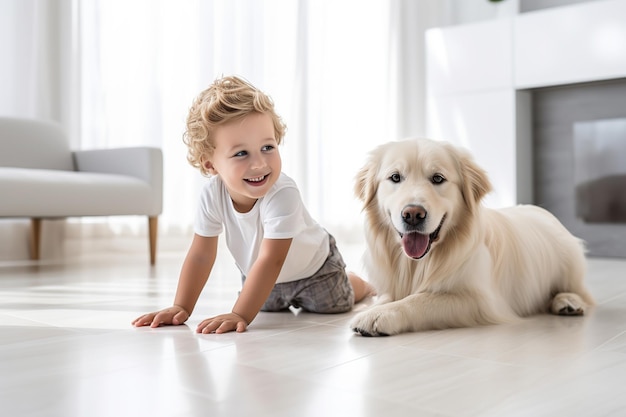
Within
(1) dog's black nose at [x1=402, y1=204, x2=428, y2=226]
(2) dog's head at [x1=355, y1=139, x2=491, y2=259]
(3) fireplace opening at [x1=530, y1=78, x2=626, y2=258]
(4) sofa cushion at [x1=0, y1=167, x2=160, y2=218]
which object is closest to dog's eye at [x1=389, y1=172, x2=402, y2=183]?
(2) dog's head at [x1=355, y1=139, x2=491, y2=259]

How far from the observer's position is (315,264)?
1.95 metres

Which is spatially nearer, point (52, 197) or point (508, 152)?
point (52, 197)

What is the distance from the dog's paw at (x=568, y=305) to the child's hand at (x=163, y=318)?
118 cm

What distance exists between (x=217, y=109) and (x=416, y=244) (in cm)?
66

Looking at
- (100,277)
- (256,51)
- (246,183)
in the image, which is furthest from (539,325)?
(256,51)

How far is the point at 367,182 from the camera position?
1824 mm

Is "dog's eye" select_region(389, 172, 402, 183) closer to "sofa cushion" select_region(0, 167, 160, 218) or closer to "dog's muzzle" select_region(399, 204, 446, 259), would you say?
"dog's muzzle" select_region(399, 204, 446, 259)

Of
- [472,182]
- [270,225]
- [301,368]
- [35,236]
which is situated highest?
[472,182]

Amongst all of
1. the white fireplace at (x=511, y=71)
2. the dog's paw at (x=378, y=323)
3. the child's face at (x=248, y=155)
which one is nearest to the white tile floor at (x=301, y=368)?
the dog's paw at (x=378, y=323)

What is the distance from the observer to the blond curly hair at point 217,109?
161cm

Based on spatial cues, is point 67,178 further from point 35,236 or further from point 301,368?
point 301,368

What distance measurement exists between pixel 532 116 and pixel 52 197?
3655 millimetres

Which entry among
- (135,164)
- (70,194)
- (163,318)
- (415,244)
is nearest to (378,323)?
(415,244)

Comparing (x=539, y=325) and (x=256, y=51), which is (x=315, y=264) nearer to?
(x=539, y=325)
